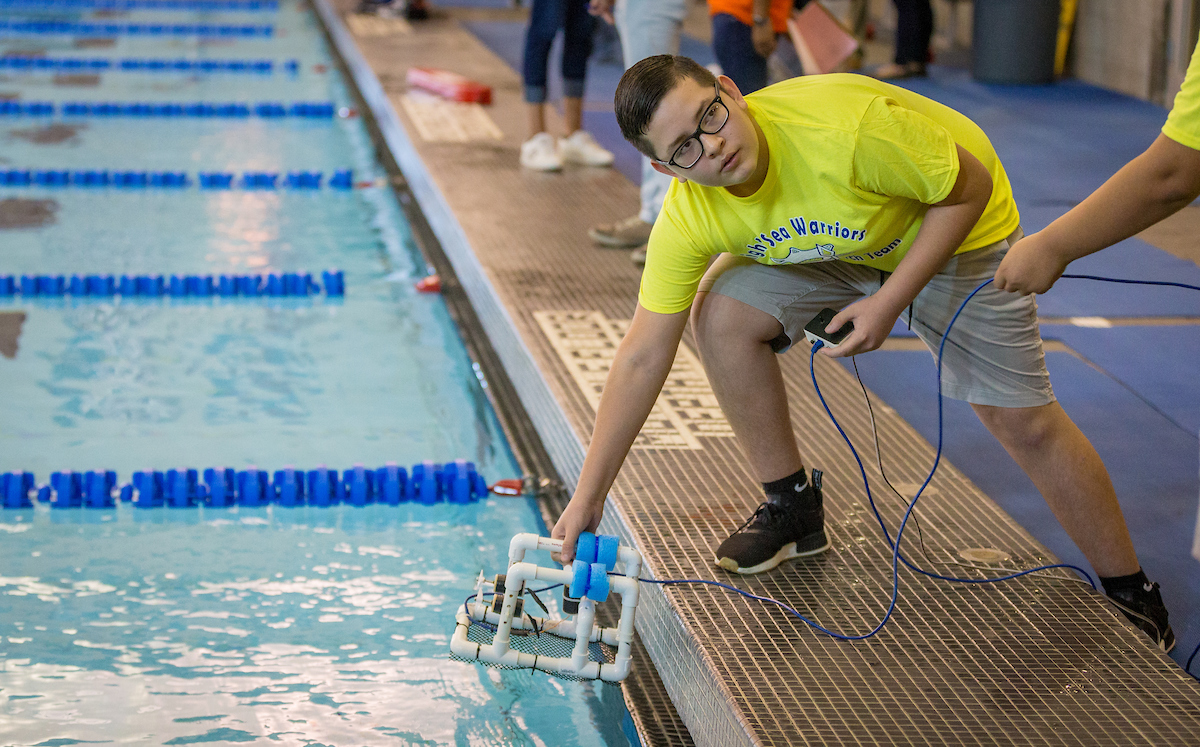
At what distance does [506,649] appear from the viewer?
1.92 m

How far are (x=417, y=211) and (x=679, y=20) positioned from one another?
92.2 inches

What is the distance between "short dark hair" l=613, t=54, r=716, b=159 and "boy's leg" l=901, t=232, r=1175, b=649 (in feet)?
1.97

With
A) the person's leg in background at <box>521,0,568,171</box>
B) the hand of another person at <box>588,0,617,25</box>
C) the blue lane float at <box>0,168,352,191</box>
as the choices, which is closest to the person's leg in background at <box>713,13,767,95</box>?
the hand of another person at <box>588,0,617,25</box>

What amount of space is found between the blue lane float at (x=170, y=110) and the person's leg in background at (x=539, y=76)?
3.13 m

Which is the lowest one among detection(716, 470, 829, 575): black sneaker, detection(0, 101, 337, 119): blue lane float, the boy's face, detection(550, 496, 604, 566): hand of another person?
detection(0, 101, 337, 119): blue lane float

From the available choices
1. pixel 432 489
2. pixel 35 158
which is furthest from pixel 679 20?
pixel 35 158

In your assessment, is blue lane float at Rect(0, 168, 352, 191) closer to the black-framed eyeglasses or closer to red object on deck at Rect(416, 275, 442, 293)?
red object on deck at Rect(416, 275, 442, 293)

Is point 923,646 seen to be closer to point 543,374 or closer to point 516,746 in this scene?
point 516,746

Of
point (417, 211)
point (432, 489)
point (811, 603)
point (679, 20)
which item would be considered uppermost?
point (679, 20)

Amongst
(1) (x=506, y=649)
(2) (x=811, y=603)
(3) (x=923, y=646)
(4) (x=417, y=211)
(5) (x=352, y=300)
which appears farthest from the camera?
(4) (x=417, y=211)

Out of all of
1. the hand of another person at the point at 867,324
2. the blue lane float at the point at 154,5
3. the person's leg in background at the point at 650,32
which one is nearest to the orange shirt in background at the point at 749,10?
the person's leg in background at the point at 650,32

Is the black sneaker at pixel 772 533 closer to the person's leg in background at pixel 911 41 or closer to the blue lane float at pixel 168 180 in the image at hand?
the blue lane float at pixel 168 180

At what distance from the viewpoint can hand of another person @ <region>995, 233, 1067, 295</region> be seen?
65.7 inches

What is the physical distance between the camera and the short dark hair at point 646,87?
176cm
